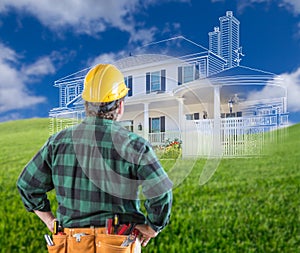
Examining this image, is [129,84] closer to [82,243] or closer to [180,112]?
[180,112]

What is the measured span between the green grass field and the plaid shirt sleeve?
991 millimetres

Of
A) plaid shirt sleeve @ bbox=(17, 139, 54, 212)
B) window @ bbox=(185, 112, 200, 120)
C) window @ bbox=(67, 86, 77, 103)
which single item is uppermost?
window @ bbox=(67, 86, 77, 103)

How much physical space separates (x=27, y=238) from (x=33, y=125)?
723 mm

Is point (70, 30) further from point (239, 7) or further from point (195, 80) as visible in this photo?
point (195, 80)

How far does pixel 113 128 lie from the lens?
1058 mm

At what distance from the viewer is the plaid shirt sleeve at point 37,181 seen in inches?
44.3

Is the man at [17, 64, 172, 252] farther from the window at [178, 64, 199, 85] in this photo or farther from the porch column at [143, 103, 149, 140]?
the window at [178, 64, 199, 85]

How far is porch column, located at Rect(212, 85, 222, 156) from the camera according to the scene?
43.5 inches

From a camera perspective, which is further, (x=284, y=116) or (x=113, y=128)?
(x=284, y=116)

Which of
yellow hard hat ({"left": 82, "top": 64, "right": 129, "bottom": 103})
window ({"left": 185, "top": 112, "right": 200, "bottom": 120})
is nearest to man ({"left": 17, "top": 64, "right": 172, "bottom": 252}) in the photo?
yellow hard hat ({"left": 82, "top": 64, "right": 129, "bottom": 103})

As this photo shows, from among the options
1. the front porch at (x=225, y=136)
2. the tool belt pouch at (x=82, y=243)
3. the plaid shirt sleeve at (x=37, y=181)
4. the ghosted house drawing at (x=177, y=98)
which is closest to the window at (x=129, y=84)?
the ghosted house drawing at (x=177, y=98)

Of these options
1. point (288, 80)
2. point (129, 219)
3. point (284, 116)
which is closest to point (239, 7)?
point (288, 80)

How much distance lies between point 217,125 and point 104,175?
32 cm

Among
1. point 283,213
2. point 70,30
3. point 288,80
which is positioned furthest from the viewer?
point 283,213
